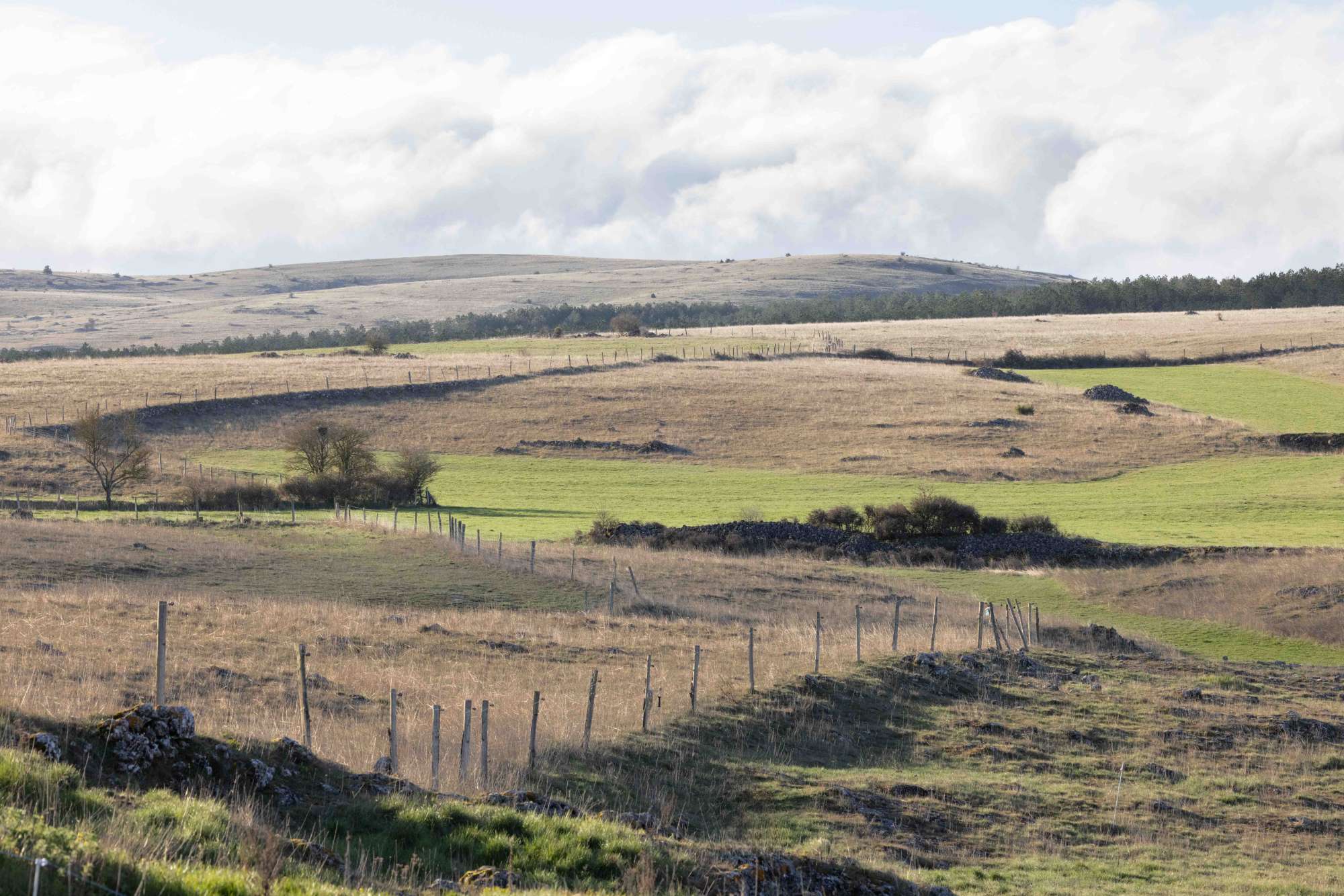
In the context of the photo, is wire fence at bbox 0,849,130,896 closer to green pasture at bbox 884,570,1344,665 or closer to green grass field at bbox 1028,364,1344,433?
green pasture at bbox 884,570,1344,665

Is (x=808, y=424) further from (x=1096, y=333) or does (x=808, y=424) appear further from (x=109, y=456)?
(x=1096, y=333)

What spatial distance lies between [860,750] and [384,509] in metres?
43.8

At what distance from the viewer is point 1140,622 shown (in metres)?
38.3

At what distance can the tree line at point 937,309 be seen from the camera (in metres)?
161

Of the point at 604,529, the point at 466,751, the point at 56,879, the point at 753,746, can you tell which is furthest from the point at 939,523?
the point at 56,879

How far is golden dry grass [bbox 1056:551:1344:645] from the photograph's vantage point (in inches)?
1453

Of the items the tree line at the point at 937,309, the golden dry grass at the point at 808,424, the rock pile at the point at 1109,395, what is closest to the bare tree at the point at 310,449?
the golden dry grass at the point at 808,424

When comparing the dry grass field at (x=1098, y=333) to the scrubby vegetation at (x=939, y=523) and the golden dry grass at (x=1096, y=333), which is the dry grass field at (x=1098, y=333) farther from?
the scrubby vegetation at (x=939, y=523)

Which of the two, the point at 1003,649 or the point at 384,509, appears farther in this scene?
the point at 384,509

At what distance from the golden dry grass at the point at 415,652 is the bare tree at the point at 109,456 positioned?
1063 inches

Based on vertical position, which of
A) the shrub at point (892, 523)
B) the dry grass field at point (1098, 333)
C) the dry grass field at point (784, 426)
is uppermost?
the dry grass field at point (1098, 333)

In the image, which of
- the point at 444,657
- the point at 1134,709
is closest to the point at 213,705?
the point at 444,657

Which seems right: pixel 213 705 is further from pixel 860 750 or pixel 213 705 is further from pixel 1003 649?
pixel 1003 649

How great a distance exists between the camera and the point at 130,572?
35656 millimetres
